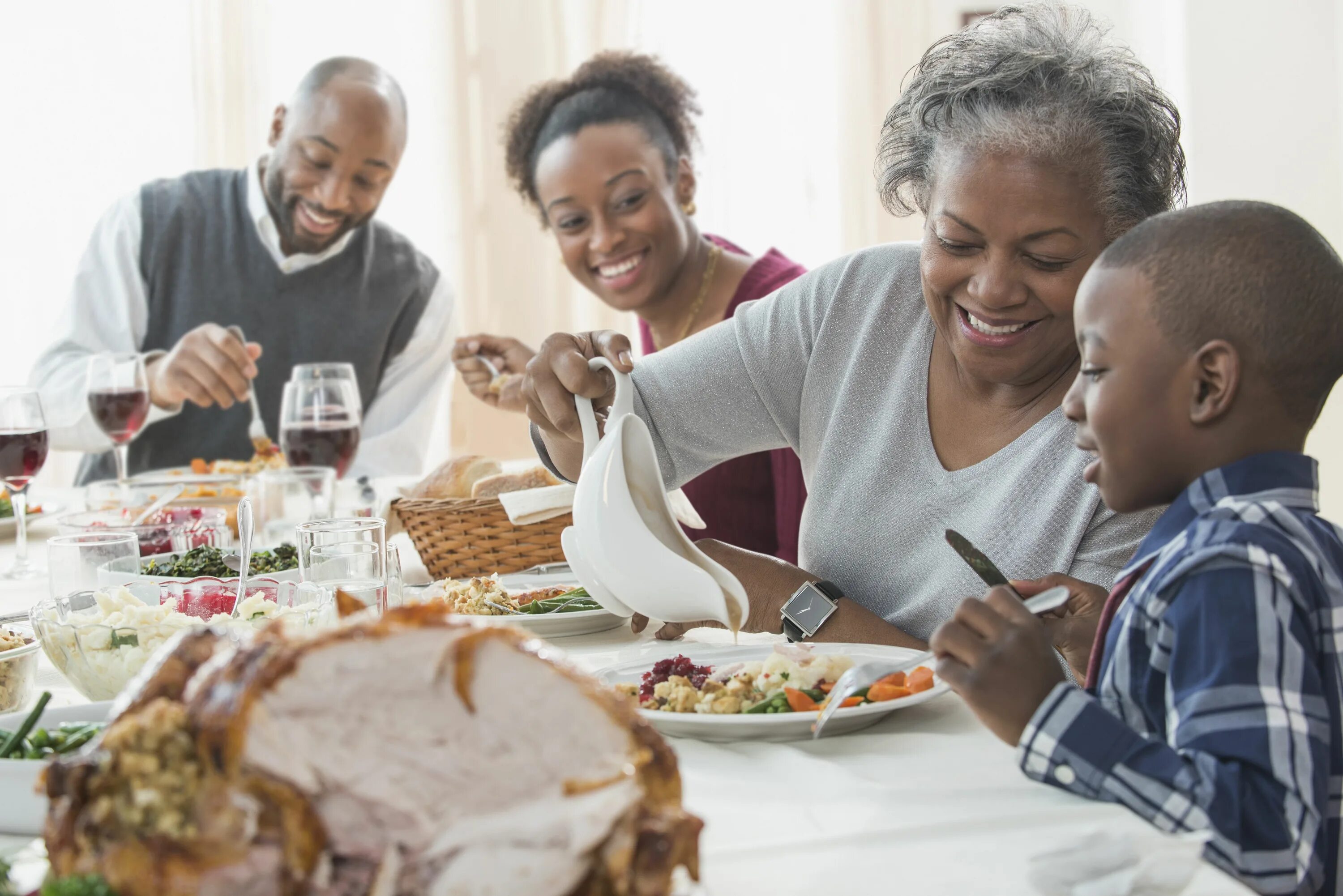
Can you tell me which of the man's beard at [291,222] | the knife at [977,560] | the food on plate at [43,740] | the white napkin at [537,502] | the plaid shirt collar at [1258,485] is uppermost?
the man's beard at [291,222]

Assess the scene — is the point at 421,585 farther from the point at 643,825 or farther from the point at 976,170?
the point at 643,825

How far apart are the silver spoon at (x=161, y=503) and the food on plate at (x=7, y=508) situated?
0.32 m

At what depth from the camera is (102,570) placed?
1.51 meters

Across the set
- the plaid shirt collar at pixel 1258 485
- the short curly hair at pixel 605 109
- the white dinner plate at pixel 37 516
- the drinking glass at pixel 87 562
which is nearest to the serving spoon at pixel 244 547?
the drinking glass at pixel 87 562

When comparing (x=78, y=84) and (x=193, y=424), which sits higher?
(x=78, y=84)

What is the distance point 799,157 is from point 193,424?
9.46ft

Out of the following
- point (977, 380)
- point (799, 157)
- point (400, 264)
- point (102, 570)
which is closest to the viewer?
point (102, 570)

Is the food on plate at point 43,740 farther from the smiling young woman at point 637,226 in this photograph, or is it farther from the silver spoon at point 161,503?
the smiling young woman at point 637,226

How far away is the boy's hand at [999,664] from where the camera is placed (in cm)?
100

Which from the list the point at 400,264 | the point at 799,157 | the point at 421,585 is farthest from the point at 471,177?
the point at 421,585

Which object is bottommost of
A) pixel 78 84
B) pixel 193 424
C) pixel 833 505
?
pixel 193 424

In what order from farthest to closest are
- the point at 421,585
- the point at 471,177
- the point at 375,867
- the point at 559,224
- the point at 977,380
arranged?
the point at 471,177 → the point at 559,224 → the point at 421,585 → the point at 977,380 → the point at 375,867

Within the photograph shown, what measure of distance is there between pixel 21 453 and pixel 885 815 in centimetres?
178

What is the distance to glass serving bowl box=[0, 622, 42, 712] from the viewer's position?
123 cm
